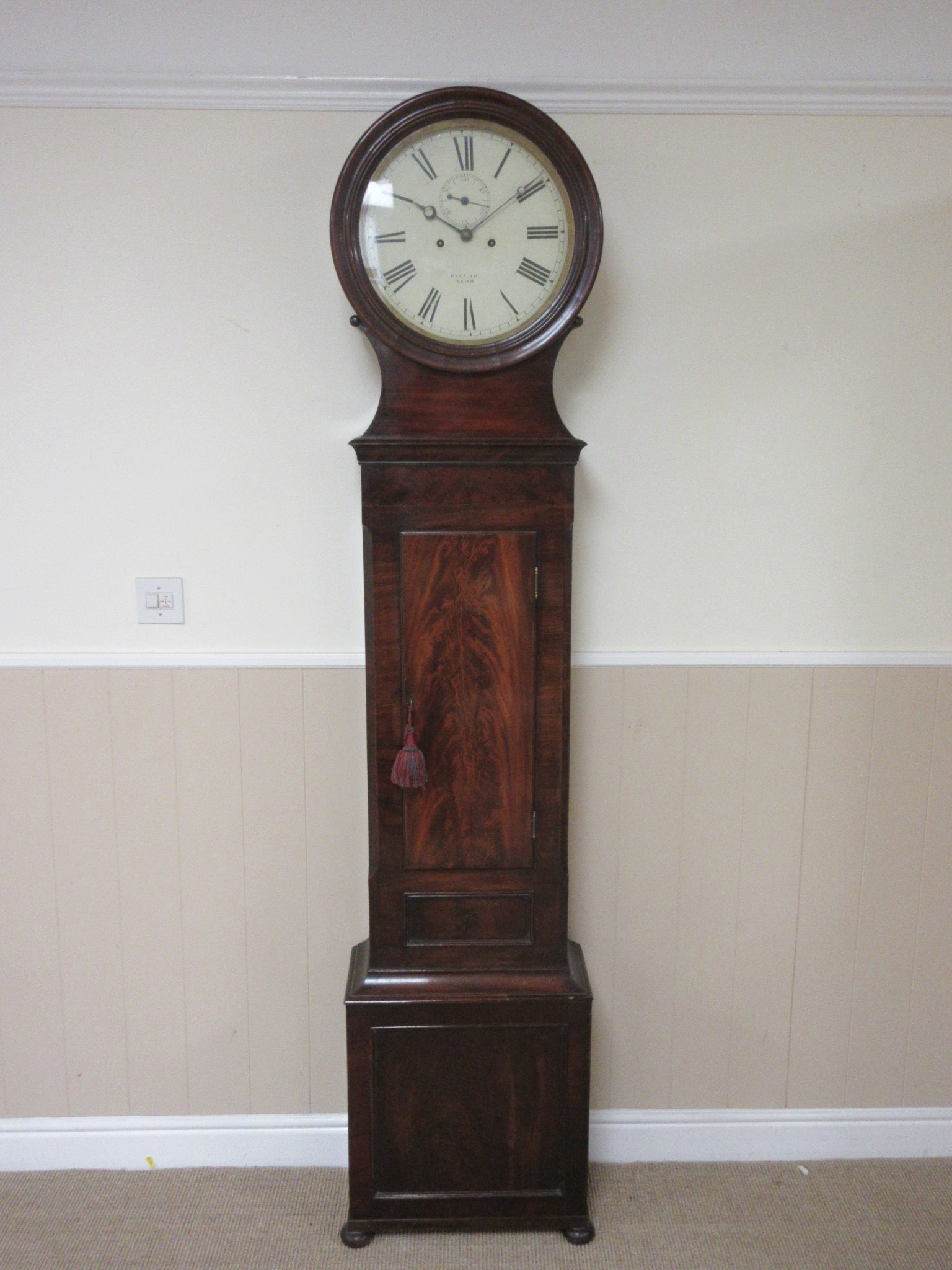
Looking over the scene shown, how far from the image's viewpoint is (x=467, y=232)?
150cm

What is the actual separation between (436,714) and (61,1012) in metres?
1.05

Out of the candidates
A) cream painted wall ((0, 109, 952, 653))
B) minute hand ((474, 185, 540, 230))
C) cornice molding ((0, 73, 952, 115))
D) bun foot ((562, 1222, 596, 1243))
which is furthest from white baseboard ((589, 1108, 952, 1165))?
cornice molding ((0, 73, 952, 115))

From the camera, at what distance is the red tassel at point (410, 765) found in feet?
4.95

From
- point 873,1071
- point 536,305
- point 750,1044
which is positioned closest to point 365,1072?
point 750,1044

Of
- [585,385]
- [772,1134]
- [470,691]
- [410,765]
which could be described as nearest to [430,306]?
[585,385]

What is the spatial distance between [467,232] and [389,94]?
1.11 ft

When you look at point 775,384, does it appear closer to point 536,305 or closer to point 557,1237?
point 536,305

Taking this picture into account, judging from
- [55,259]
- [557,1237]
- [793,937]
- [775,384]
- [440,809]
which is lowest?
[557,1237]

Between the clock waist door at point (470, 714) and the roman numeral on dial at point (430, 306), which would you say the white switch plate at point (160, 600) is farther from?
the roman numeral on dial at point (430, 306)

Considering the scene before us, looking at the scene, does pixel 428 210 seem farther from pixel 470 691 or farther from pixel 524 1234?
pixel 524 1234

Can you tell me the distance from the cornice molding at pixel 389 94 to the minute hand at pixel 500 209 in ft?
0.80

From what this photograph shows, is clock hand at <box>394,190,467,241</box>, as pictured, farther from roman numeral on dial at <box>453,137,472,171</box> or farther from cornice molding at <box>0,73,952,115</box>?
cornice molding at <box>0,73,952,115</box>

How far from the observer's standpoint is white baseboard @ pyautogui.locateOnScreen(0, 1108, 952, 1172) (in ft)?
5.97

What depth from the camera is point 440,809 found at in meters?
1.58
